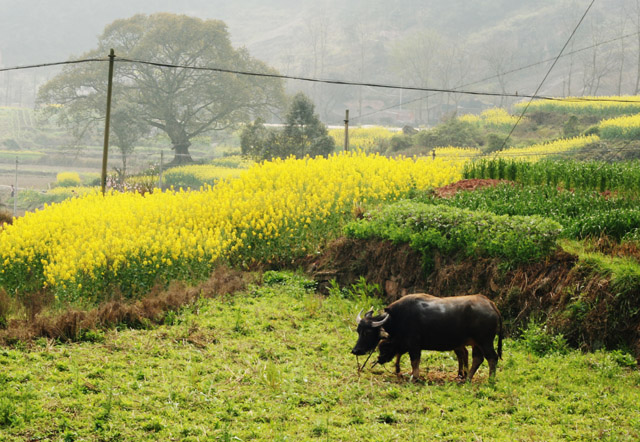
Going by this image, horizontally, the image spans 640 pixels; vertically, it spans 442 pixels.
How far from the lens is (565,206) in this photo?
11.0 m

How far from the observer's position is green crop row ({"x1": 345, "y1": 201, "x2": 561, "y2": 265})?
9442mm

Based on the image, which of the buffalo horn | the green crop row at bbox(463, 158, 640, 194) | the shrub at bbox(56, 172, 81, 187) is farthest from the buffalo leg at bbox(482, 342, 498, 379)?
the shrub at bbox(56, 172, 81, 187)

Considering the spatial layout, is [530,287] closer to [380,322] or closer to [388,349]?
[388,349]

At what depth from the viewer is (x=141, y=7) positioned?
14012 cm

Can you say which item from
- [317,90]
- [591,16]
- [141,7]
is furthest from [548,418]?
[141,7]

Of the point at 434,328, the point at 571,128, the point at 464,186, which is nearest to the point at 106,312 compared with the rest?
the point at 434,328

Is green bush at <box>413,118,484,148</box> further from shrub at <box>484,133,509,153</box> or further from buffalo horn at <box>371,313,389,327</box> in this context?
buffalo horn at <box>371,313,389,327</box>

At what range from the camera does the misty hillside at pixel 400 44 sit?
8319 centimetres

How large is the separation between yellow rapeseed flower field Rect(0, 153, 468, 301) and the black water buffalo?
17.9 ft

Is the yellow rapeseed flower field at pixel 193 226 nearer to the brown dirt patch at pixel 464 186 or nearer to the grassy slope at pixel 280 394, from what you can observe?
the brown dirt patch at pixel 464 186

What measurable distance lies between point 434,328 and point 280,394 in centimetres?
177

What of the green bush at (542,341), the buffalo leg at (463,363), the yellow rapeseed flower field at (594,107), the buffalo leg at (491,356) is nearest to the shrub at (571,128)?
the yellow rapeseed flower field at (594,107)

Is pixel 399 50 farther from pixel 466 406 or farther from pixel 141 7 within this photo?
pixel 466 406

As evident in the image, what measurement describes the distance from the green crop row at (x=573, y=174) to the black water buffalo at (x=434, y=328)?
20.5 feet
